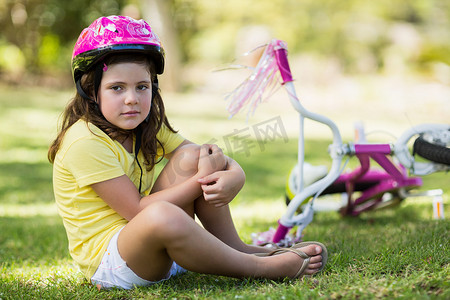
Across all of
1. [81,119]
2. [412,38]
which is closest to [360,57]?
[412,38]

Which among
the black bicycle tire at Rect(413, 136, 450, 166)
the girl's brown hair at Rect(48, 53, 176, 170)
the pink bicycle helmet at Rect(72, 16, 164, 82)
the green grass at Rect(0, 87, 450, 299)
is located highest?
the pink bicycle helmet at Rect(72, 16, 164, 82)

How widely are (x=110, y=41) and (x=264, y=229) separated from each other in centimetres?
175

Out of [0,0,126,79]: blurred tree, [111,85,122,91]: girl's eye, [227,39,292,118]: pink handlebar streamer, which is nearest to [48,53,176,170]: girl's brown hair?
[111,85,122,91]: girl's eye

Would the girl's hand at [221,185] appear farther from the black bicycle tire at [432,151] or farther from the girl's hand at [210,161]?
the black bicycle tire at [432,151]

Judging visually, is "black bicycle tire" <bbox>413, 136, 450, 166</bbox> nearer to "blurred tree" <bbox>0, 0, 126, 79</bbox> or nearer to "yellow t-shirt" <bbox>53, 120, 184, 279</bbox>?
"yellow t-shirt" <bbox>53, 120, 184, 279</bbox>

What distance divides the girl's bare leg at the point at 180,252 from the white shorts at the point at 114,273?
29mm

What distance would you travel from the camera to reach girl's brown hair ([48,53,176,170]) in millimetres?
2367

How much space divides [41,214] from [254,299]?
2.69m

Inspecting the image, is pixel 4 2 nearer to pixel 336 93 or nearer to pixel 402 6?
pixel 336 93

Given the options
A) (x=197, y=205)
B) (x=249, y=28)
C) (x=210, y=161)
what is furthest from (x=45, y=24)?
(x=210, y=161)

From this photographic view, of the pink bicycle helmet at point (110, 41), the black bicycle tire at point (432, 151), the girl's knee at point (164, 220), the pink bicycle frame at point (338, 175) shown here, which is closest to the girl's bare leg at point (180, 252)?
the girl's knee at point (164, 220)

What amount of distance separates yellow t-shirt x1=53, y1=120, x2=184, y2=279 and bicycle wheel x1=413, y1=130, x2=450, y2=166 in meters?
1.73

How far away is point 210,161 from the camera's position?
2336 millimetres

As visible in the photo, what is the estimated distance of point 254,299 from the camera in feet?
6.48
